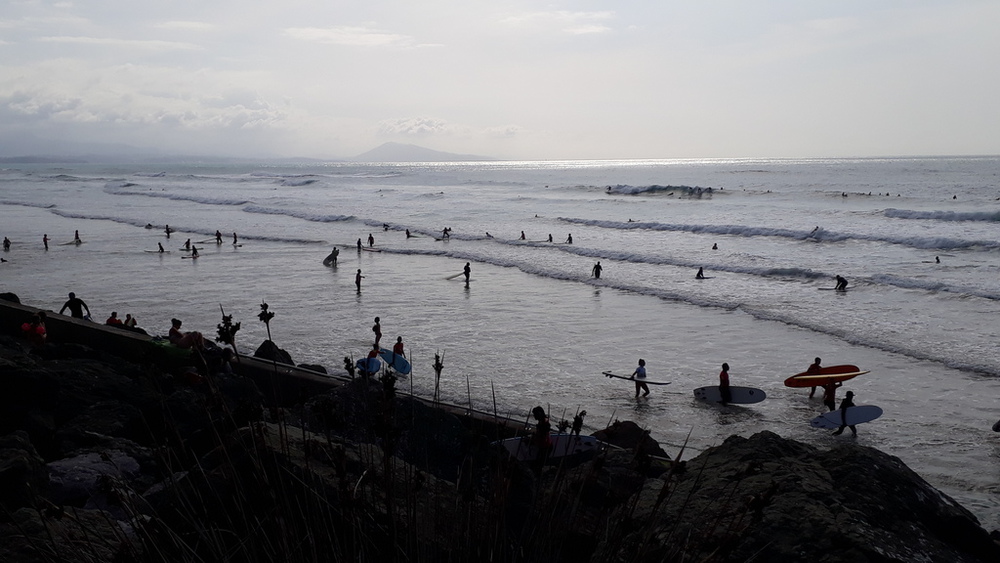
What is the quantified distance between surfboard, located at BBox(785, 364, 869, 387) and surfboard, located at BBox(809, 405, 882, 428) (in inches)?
57.6

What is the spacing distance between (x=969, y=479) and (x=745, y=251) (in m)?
29.7

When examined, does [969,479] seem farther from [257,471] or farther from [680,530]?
[257,471]

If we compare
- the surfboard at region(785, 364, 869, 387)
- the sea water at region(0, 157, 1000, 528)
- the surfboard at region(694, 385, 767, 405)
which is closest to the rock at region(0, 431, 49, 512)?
the sea water at region(0, 157, 1000, 528)

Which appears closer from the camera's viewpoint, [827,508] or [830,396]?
[827,508]

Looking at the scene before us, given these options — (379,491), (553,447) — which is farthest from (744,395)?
(379,491)

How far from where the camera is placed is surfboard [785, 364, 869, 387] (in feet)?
48.4

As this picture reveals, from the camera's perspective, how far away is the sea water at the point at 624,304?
45.8ft

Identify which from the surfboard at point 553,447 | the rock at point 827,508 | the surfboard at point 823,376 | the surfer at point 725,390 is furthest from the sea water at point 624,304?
the rock at point 827,508

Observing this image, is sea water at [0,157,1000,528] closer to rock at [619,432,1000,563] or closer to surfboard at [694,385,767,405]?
surfboard at [694,385,767,405]

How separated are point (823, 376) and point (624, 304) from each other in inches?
390

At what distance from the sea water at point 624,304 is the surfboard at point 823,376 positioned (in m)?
0.31

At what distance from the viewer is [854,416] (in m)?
12.9

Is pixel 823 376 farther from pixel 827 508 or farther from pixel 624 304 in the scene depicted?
pixel 827 508

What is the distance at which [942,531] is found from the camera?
6.03m
